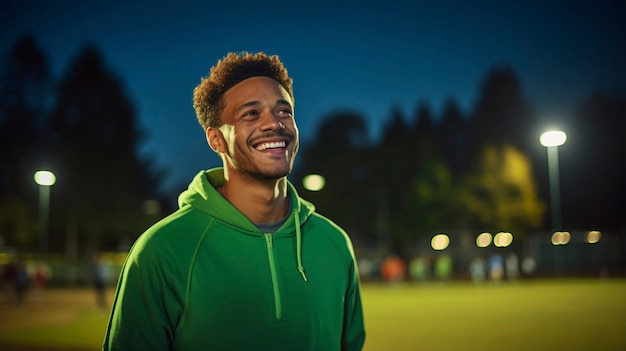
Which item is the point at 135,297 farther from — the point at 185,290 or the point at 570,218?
the point at 570,218

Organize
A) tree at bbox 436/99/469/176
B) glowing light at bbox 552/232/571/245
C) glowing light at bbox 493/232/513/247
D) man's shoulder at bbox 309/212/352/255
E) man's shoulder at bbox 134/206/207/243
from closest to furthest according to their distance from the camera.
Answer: man's shoulder at bbox 134/206/207/243
man's shoulder at bbox 309/212/352/255
glowing light at bbox 552/232/571/245
glowing light at bbox 493/232/513/247
tree at bbox 436/99/469/176

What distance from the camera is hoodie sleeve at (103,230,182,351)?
2.48 metres

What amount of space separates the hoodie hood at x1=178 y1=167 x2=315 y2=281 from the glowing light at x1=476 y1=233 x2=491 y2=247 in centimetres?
5836

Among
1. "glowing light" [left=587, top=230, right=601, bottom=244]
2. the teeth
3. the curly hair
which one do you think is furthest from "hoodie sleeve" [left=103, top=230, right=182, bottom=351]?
"glowing light" [left=587, top=230, right=601, bottom=244]

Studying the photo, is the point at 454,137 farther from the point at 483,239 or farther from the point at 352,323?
the point at 352,323

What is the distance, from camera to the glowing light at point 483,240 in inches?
2329

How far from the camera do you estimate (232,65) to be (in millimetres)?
2871

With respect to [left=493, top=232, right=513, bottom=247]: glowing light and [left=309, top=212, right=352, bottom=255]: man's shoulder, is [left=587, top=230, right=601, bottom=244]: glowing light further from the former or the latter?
[left=309, top=212, right=352, bottom=255]: man's shoulder

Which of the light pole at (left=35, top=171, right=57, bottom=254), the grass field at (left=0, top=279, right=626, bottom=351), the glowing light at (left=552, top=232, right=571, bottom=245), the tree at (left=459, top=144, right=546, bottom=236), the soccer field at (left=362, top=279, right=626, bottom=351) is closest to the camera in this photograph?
the soccer field at (left=362, top=279, right=626, bottom=351)

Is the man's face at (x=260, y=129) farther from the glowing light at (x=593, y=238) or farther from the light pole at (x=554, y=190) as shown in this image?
the light pole at (x=554, y=190)

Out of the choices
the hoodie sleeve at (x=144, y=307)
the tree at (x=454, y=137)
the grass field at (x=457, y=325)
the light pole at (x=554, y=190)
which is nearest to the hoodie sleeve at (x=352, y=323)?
the hoodie sleeve at (x=144, y=307)

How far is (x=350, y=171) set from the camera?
70688mm

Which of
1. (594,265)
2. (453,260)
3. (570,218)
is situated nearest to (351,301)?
(594,265)

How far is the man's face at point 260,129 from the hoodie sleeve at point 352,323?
75 cm
